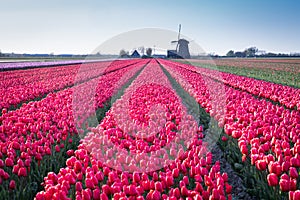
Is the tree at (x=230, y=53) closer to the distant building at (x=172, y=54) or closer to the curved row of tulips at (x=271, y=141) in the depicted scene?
the distant building at (x=172, y=54)

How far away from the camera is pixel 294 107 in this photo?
7.51m

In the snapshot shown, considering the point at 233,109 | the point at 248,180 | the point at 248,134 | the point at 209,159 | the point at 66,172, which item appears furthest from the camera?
the point at 233,109

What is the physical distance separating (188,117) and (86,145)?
238 cm

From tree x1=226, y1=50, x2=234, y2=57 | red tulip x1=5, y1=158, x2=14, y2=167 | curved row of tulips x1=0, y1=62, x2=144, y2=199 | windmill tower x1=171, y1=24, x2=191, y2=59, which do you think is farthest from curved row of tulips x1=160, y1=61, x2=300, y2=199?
tree x1=226, y1=50, x2=234, y2=57

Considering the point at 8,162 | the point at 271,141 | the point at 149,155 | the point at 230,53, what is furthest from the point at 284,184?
the point at 230,53

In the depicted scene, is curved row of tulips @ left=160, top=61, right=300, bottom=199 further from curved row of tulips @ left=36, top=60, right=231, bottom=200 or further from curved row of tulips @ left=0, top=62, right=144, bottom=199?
curved row of tulips @ left=0, top=62, right=144, bottom=199

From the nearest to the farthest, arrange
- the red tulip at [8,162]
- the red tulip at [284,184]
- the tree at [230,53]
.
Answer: the red tulip at [284,184], the red tulip at [8,162], the tree at [230,53]

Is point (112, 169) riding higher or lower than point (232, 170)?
higher

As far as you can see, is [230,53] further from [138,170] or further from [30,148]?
[138,170]

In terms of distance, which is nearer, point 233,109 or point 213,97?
point 233,109

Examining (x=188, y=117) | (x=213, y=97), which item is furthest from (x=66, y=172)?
(x=213, y=97)

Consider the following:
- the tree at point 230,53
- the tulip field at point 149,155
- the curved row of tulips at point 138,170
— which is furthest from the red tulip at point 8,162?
the tree at point 230,53

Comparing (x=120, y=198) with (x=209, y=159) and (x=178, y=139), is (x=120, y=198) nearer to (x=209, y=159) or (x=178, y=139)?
(x=209, y=159)

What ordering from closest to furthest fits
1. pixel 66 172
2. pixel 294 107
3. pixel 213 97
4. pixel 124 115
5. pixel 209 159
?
pixel 66 172
pixel 209 159
pixel 124 115
pixel 294 107
pixel 213 97
